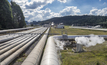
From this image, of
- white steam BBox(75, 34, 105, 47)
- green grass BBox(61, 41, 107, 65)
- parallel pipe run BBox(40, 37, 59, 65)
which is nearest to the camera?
parallel pipe run BBox(40, 37, 59, 65)

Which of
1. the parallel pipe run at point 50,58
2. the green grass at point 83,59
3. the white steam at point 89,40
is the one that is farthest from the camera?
the white steam at point 89,40

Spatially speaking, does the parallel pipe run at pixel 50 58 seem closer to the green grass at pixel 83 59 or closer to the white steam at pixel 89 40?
the green grass at pixel 83 59

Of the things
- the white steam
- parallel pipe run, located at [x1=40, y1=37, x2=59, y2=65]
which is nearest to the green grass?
parallel pipe run, located at [x1=40, y1=37, x2=59, y2=65]

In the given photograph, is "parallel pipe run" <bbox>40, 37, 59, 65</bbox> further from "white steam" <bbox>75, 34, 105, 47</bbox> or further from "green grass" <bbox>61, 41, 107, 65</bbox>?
"white steam" <bbox>75, 34, 105, 47</bbox>

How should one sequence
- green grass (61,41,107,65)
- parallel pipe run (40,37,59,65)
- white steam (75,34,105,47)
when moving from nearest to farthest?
1. parallel pipe run (40,37,59,65)
2. green grass (61,41,107,65)
3. white steam (75,34,105,47)

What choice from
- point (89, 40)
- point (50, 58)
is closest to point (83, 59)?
point (50, 58)

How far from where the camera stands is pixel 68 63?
1225cm

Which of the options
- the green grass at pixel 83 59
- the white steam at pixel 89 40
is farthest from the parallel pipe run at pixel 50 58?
the white steam at pixel 89 40

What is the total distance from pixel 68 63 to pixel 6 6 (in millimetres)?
45003

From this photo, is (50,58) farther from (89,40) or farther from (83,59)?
(89,40)

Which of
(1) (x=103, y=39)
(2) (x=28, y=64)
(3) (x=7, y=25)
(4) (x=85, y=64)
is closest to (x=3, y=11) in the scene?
(3) (x=7, y=25)

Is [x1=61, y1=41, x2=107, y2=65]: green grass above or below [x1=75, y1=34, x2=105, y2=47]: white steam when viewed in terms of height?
below

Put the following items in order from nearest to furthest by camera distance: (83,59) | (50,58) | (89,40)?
(50,58) → (83,59) → (89,40)

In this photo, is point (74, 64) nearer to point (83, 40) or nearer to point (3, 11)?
point (83, 40)
